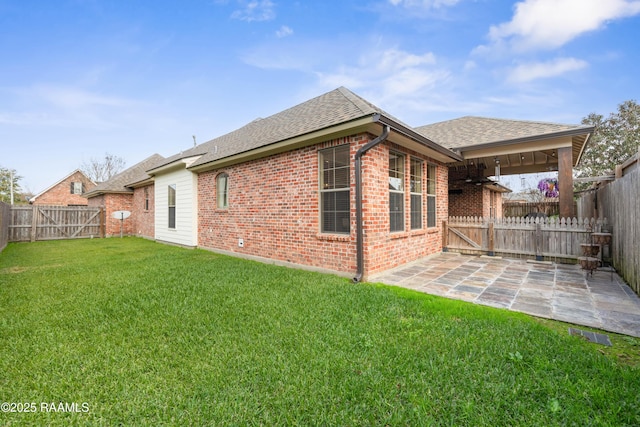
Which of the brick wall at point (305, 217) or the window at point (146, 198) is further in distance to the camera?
the window at point (146, 198)

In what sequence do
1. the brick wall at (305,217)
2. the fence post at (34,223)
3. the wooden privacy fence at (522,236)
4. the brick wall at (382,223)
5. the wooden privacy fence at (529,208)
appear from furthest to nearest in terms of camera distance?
the wooden privacy fence at (529,208), the fence post at (34,223), the wooden privacy fence at (522,236), the brick wall at (305,217), the brick wall at (382,223)

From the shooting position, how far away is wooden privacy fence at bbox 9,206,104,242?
13.0 m

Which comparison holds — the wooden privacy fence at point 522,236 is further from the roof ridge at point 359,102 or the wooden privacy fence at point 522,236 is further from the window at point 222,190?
the window at point 222,190

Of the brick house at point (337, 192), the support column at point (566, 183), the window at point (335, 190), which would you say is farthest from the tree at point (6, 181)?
the support column at point (566, 183)

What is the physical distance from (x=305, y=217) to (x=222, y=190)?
438 centimetres

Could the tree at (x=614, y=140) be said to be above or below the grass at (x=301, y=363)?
above

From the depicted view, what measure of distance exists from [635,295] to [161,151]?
989 inches

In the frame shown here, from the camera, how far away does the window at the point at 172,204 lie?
11586 mm

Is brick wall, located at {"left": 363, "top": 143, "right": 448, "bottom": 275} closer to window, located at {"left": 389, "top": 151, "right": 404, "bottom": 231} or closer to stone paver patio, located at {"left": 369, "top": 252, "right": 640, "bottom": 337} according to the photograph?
Result: window, located at {"left": 389, "top": 151, "right": 404, "bottom": 231}

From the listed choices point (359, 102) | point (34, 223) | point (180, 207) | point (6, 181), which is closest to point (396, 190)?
point (359, 102)

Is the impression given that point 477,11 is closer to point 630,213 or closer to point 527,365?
point 630,213

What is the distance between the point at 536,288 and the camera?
4.71 meters

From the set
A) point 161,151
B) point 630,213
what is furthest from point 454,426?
Result: point 161,151

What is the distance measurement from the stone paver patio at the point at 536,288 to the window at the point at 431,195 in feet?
5.02
